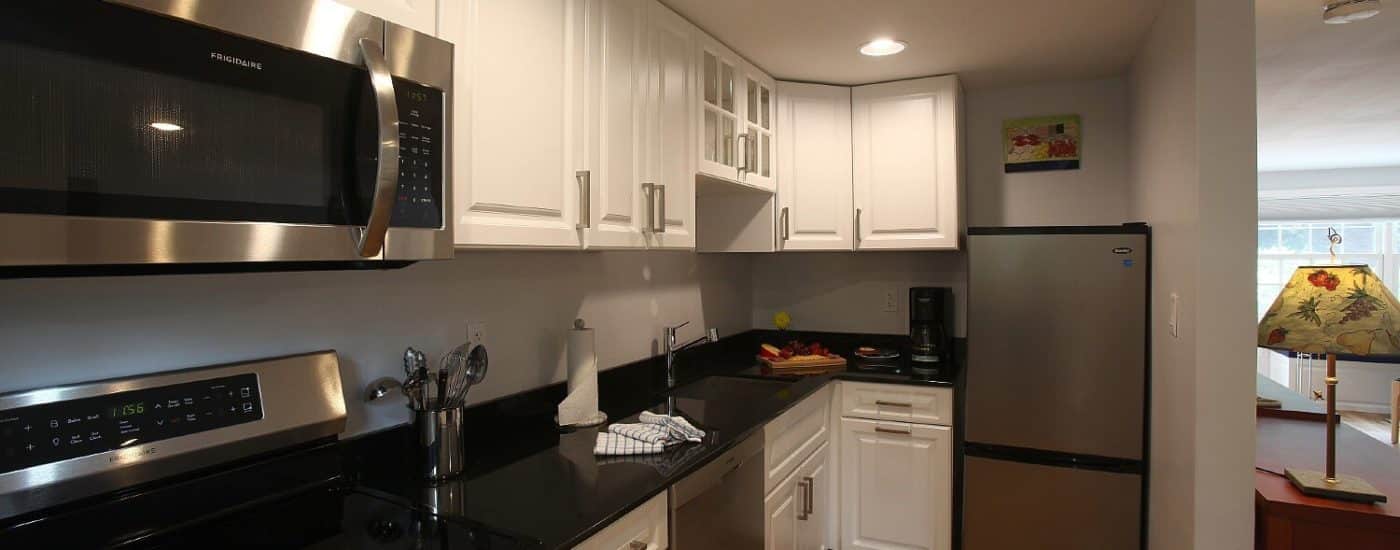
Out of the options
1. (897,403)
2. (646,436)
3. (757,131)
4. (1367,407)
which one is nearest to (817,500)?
(897,403)

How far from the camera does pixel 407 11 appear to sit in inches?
44.6

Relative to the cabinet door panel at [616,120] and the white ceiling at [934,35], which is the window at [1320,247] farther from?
the cabinet door panel at [616,120]

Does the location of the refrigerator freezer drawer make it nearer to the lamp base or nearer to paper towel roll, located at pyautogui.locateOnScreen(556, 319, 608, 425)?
the lamp base

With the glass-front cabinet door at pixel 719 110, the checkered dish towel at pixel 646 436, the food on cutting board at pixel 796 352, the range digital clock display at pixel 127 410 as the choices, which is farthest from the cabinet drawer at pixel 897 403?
the range digital clock display at pixel 127 410

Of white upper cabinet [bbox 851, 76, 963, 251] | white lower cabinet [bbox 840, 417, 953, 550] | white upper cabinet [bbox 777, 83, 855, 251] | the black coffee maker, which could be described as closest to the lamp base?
white lower cabinet [bbox 840, 417, 953, 550]

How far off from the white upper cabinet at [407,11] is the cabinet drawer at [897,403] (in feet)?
6.79

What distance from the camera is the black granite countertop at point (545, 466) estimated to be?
48.7 inches

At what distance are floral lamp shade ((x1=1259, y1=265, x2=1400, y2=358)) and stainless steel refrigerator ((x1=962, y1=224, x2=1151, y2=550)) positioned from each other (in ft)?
1.61

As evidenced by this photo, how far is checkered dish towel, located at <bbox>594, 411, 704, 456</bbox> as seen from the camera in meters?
1.60

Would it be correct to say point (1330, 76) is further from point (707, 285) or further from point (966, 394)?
point (707, 285)

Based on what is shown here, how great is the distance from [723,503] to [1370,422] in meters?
7.41

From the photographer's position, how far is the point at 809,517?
8.04ft

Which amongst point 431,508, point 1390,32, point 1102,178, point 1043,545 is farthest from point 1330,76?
point 431,508

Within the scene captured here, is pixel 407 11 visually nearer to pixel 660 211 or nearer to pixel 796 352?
pixel 660 211
